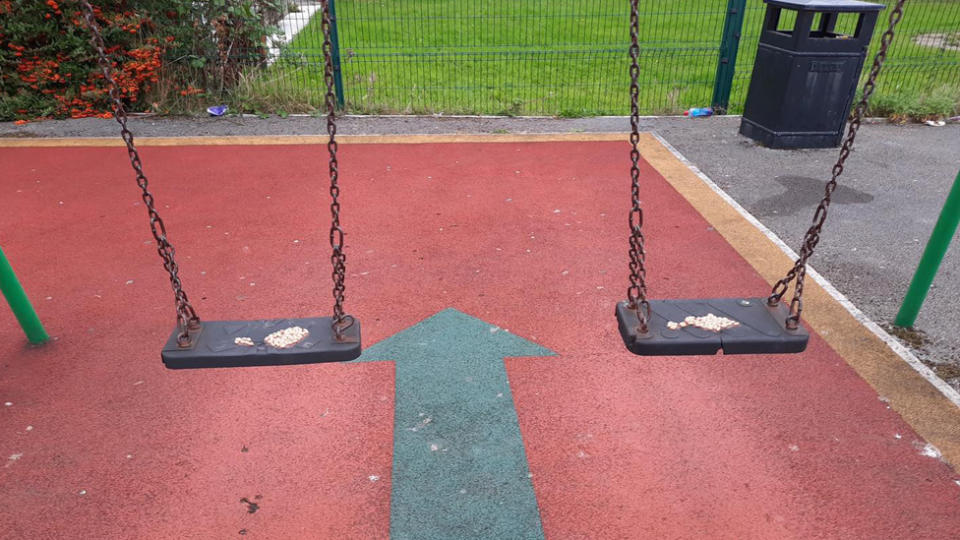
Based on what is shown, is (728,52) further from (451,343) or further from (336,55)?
(451,343)

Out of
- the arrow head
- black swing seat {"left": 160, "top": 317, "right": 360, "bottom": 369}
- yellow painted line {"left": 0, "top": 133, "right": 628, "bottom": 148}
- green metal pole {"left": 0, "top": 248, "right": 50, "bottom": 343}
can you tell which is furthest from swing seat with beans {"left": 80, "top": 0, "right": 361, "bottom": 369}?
yellow painted line {"left": 0, "top": 133, "right": 628, "bottom": 148}

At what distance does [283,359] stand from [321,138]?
539cm

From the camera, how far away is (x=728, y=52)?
7.96 m

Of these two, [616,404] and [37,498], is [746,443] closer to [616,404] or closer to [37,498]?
[616,404]

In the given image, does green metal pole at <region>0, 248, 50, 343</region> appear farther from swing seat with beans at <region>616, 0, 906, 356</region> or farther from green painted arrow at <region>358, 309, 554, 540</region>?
swing seat with beans at <region>616, 0, 906, 356</region>

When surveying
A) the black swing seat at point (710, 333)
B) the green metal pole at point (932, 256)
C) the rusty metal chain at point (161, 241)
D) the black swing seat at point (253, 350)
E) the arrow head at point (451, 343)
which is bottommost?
the arrow head at point (451, 343)

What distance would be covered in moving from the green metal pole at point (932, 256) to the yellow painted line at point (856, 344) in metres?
0.25

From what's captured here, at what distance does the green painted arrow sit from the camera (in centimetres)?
261

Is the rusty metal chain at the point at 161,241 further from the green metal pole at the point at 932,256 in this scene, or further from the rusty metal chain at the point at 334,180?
the green metal pole at the point at 932,256

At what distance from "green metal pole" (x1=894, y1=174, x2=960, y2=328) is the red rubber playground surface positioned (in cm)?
62

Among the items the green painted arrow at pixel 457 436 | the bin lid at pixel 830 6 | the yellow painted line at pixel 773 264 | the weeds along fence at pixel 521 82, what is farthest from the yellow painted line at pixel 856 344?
the weeds along fence at pixel 521 82

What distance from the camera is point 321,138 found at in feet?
24.3

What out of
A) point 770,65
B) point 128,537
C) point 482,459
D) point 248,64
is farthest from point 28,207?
point 770,65

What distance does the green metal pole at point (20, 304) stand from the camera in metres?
3.48
